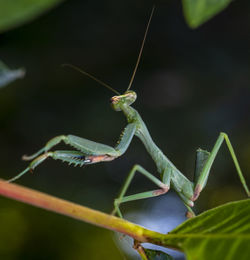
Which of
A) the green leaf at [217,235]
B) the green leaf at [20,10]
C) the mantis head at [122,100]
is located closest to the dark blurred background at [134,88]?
the mantis head at [122,100]

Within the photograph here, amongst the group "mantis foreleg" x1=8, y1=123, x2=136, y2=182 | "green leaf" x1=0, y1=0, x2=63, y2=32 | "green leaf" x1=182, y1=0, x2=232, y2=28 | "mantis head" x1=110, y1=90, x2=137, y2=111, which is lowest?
"mantis foreleg" x1=8, y1=123, x2=136, y2=182

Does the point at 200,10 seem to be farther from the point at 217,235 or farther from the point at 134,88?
the point at 134,88

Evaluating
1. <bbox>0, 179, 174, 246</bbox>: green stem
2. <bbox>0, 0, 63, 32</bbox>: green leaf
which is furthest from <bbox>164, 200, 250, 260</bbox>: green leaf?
<bbox>0, 0, 63, 32</bbox>: green leaf

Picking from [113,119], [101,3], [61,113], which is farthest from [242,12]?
[61,113]

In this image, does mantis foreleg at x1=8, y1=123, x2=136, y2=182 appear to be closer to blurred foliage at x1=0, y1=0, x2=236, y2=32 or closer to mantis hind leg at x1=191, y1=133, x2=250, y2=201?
mantis hind leg at x1=191, y1=133, x2=250, y2=201

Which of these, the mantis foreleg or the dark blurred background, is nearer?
the mantis foreleg
